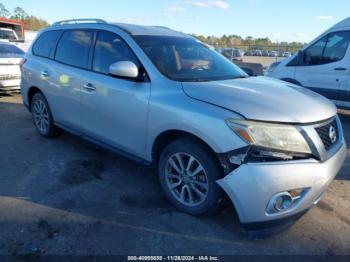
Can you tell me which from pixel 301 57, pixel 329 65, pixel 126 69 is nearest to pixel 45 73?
pixel 126 69

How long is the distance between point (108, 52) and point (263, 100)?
204 centimetres

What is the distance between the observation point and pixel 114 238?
3.02 meters

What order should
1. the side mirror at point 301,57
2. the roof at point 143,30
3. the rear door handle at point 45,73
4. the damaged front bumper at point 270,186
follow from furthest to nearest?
the side mirror at point 301,57 → the rear door handle at point 45,73 → the roof at point 143,30 → the damaged front bumper at point 270,186

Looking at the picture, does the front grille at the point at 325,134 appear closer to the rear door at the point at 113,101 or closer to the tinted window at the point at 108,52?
the rear door at the point at 113,101

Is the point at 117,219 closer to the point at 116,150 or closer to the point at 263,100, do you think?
the point at 116,150

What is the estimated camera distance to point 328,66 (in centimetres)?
736

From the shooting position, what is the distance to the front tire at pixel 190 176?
3.05 m

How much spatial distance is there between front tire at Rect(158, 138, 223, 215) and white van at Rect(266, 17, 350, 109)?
17.3 feet

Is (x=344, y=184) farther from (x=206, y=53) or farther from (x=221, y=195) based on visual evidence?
(x=206, y=53)

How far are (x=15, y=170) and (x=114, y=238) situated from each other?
6.86 ft

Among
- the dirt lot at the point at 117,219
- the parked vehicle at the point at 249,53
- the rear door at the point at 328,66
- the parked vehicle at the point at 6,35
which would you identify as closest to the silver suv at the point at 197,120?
the dirt lot at the point at 117,219

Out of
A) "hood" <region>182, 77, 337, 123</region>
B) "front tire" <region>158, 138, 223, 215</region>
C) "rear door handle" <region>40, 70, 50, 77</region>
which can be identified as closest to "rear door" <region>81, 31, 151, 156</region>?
"front tire" <region>158, 138, 223, 215</region>

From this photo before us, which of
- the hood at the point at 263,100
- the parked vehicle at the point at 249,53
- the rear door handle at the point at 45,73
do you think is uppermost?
the hood at the point at 263,100

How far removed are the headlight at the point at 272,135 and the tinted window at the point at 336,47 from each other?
5292 millimetres
